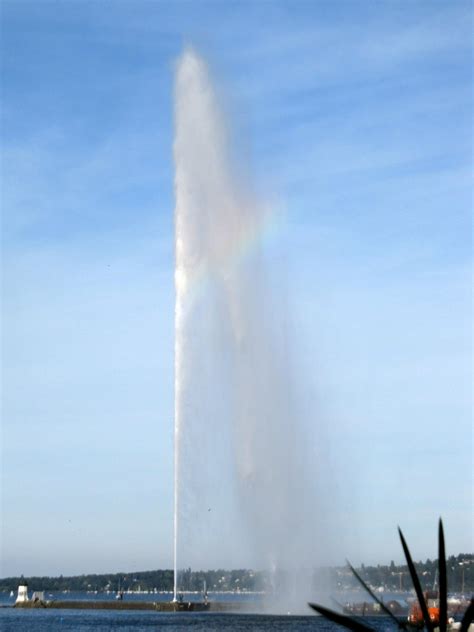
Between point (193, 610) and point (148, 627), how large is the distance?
22908 millimetres

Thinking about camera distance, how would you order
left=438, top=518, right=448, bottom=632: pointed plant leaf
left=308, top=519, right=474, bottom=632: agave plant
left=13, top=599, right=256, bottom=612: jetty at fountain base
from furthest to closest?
left=13, top=599, right=256, bottom=612: jetty at fountain base → left=438, top=518, right=448, bottom=632: pointed plant leaf → left=308, top=519, right=474, bottom=632: agave plant

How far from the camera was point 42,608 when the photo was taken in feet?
400

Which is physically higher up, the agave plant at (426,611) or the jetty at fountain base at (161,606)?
the jetty at fountain base at (161,606)

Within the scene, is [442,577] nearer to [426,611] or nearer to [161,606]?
[426,611]

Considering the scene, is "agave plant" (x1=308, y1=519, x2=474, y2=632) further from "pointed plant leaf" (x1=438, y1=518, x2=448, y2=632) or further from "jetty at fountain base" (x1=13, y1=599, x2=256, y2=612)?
"jetty at fountain base" (x1=13, y1=599, x2=256, y2=612)

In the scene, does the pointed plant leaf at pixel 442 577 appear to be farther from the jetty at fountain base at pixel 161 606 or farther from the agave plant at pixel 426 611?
the jetty at fountain base at pixel 161 606

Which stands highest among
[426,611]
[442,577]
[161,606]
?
[161,606]

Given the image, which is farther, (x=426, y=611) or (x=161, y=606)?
(x=161, y=606)

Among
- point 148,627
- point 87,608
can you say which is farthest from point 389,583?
point 148,627

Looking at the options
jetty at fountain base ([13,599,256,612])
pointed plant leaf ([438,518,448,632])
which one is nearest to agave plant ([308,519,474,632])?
pointed plant leaf ([438,518,448,632])

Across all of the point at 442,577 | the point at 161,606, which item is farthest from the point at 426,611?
the point at 161,606

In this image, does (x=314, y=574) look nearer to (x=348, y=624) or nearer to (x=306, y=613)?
(x=306, y=613)

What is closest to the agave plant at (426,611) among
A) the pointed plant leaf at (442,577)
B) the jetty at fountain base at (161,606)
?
the pointed plant leaf at (442,577)

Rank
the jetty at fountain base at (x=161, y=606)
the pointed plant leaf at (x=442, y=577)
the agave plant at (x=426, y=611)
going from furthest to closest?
the jetty at fountain base at (x=161, y=606), the pointed plant leaf at (x=442, y=577), the agave plant at (x=426, y=611)
